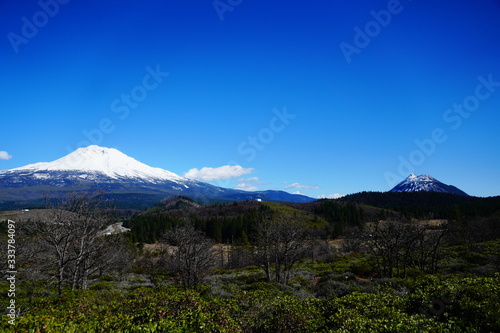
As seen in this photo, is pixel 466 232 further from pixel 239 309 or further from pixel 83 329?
A: pixel 83 329

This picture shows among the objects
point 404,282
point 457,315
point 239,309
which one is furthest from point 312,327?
point 404,282

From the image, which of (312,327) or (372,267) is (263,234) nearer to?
(372,267)

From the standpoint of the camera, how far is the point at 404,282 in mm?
22141

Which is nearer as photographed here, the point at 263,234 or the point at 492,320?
the point at 492,320

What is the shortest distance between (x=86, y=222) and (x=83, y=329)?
16954mm

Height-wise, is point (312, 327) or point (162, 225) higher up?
point (312, 327)

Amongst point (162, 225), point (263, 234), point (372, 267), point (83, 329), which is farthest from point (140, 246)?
point (83, 329)

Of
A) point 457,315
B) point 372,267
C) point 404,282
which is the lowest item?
point 372,267

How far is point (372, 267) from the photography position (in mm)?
33656

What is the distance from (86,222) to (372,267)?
33.0 metres

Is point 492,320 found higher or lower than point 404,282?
higher

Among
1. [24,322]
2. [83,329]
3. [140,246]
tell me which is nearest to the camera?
[24,322]

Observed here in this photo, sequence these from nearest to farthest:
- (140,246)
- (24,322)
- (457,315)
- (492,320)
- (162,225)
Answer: (24,322) < (492,320) < (457,315) < (140,246) < (162,225)

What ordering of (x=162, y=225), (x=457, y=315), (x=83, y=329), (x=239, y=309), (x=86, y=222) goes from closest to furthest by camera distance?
(x=83, y=329), (x=457, y=315), (x=239, y=309), (x=86, y=222), (x=162, y=225)
